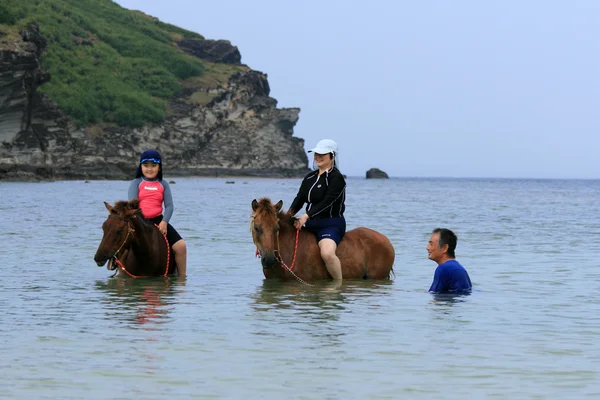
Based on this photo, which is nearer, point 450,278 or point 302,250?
point 450,278

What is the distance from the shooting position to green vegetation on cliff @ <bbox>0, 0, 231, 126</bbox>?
6063 inches

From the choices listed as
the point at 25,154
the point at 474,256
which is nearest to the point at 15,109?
the point at 25,154

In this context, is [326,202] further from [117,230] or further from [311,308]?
[117,230]

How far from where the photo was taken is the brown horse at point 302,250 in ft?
42.0

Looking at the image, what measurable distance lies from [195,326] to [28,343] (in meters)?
1.81

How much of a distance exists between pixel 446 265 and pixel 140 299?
379cm

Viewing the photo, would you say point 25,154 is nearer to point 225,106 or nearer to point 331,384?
point 225,106

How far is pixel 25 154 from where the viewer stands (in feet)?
334

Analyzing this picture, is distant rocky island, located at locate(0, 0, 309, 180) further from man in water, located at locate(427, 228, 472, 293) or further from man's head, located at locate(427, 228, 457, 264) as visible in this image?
man's head, located at locate(427, 228, 457, 264)

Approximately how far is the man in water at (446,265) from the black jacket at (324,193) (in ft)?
5.29

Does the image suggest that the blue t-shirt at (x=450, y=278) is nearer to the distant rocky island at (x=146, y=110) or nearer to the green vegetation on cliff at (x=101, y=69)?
the distant rocky island at (x=146, y=110)

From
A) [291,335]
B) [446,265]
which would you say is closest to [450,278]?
[446,265]

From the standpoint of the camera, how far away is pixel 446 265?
1200 cm

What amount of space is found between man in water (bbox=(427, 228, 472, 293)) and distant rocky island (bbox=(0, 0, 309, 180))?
106 meters
